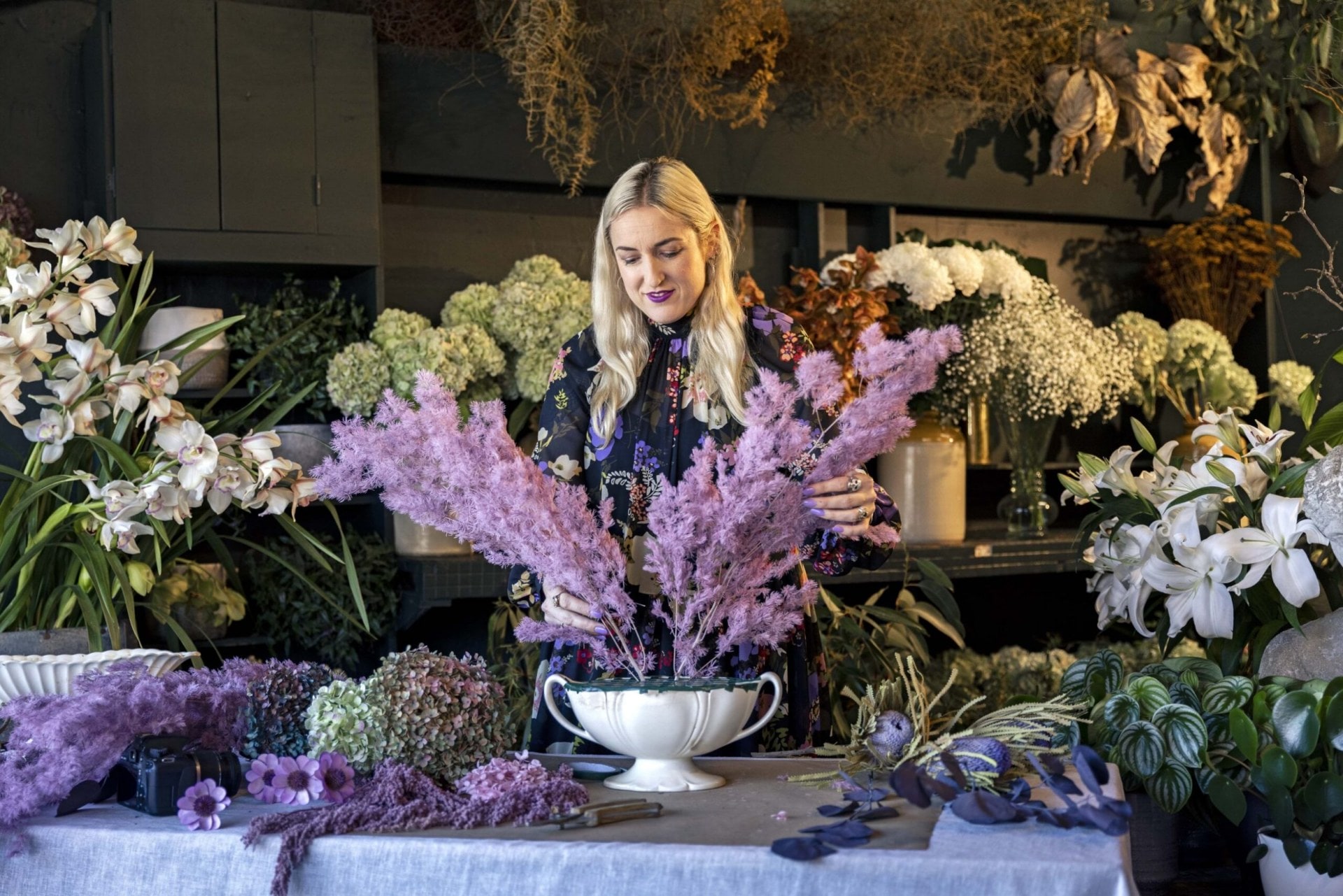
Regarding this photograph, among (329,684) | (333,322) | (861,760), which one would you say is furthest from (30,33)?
(861,760)

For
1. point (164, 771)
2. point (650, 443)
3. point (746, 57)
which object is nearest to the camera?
point (164, 771)

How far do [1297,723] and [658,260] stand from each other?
3.21 feet

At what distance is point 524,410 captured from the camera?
3299 mm

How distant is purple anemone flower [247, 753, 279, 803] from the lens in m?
1.25

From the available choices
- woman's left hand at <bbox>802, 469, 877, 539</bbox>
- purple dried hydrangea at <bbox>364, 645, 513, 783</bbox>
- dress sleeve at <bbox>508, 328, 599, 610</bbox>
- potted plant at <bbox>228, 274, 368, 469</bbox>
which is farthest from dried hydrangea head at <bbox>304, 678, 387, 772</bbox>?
potted plant at <bbox>228, 274, 368, 469</bbox>

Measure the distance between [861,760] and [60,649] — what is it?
959mm

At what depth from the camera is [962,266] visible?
139 inches

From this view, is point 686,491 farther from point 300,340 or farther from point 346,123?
point 346,123

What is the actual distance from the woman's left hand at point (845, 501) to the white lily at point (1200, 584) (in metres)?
0.42

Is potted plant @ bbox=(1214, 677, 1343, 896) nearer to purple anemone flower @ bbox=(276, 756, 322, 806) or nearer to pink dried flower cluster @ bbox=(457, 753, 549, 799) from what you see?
pink dried flower cluster @ bbox=(457, 753, 549, 799)

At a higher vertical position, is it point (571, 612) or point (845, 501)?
point (845, 501)

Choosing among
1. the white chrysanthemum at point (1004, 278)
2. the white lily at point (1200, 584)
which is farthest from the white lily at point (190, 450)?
the white chrysanthemum at point (1004, 278)

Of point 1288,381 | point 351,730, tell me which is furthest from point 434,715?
point 1288,381

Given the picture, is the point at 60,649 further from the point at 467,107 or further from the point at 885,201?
the point at 885,201
